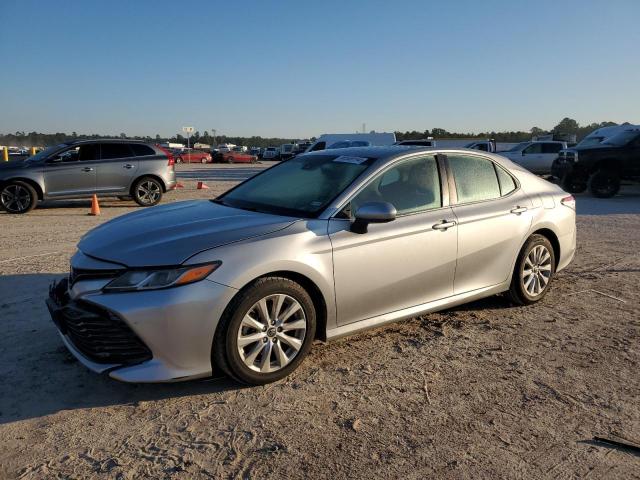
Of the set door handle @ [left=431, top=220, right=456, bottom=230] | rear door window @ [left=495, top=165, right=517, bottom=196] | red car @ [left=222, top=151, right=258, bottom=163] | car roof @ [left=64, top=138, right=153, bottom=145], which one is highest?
car roof @ [left=64, top=138, right=153, bottom=145]

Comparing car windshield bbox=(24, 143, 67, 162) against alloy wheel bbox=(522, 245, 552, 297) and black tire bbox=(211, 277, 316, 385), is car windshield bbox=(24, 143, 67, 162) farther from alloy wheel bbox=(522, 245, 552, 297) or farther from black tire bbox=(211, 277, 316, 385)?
alloy wheel bbox=(522, 245, 552, 297)

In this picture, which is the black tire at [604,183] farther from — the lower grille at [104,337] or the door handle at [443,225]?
the lower grille at [104,337]

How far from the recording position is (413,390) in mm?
3477

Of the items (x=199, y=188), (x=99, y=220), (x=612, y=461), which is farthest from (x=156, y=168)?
(x=612, y=461)

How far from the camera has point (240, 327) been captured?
11.0 feet

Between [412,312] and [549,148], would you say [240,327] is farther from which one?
[549,148]

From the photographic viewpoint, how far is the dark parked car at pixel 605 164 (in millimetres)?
14992

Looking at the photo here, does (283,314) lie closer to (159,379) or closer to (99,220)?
(159,379)

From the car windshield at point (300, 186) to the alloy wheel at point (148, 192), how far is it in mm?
8385

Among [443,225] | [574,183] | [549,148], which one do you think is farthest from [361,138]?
[443,225]

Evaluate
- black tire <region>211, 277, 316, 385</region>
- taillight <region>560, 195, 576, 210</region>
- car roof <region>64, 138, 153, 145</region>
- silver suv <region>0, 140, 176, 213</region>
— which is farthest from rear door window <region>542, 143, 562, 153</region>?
black tire <region>211, 277, 316, 385</region>

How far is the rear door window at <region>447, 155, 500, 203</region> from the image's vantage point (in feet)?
15.3

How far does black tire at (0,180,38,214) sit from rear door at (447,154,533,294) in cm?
991

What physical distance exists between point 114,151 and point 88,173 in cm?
84
